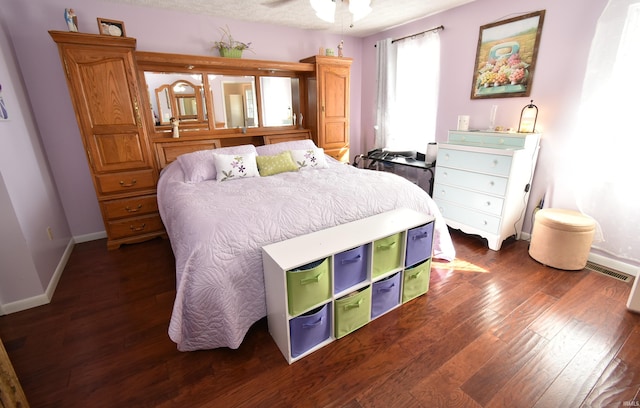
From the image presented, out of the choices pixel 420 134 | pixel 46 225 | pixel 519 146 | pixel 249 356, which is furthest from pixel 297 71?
pixel 249 356

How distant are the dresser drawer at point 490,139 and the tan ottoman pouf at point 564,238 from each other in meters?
0.65

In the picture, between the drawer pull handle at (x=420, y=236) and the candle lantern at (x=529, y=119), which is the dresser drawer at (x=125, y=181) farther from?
the candle lantern at (x=529, y=119)

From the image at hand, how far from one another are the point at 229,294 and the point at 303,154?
1861 millimetres

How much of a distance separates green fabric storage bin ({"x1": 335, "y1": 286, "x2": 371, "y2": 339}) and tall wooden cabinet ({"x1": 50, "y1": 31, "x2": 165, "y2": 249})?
7.60 ft

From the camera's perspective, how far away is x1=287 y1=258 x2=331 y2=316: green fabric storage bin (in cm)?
144

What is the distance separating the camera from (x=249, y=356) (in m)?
1.59

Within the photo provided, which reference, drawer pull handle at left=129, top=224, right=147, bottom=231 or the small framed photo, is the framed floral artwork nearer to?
the small framed photo

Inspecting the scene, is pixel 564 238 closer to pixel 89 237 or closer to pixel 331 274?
pixel 331 274

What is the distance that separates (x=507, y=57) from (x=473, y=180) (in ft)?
3.94

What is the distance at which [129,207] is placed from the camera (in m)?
2.90

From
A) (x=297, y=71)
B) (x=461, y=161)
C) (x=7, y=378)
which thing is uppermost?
(x=297, y=71)

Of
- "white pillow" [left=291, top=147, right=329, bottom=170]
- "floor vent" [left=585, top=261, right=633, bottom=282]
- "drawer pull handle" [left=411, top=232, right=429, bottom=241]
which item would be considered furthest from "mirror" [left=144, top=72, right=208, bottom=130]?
"floor vent" [left=585, top=261, right=633, bottom=282]

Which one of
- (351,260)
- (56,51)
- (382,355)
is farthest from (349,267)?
(56,51)

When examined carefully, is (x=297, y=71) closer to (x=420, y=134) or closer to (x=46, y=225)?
(x=420, y=134)
